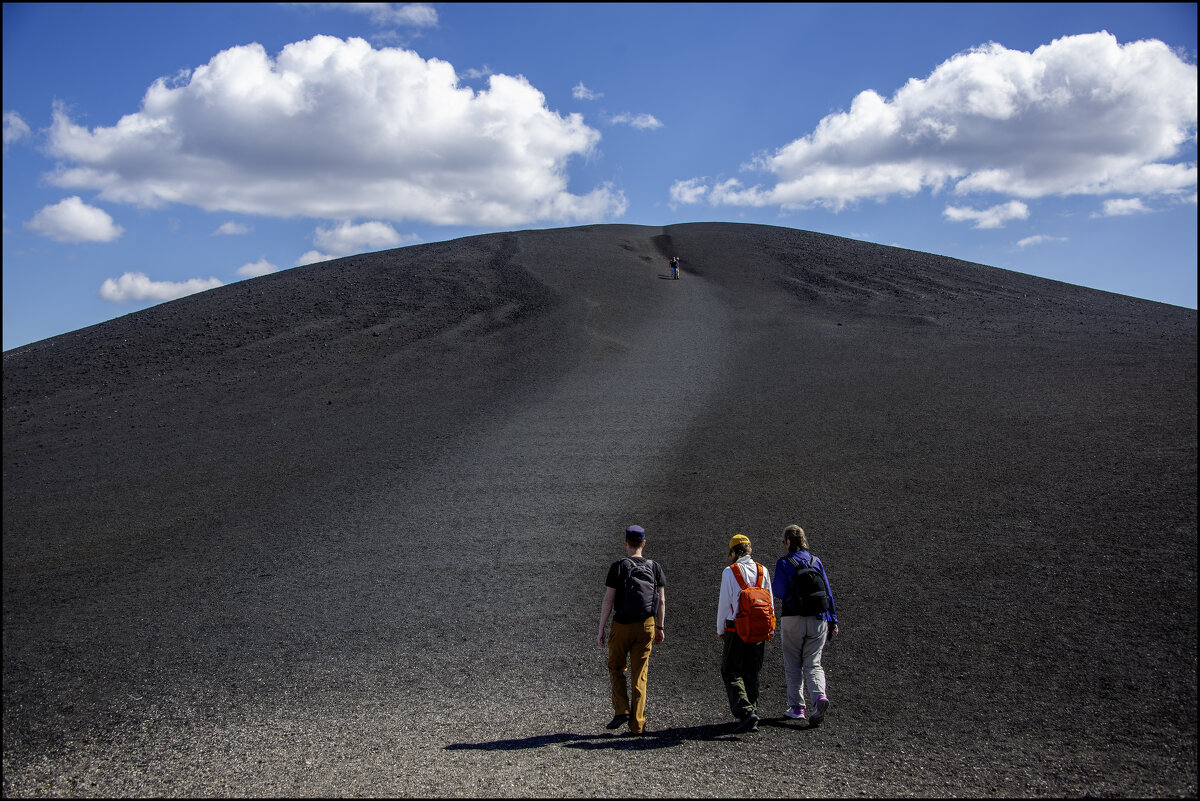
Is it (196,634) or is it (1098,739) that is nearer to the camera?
(1098,739)

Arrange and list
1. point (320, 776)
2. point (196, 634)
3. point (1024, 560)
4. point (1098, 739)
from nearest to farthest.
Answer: point (320, 776), point (1098, 739), point (196, 634), point (1024, 560)

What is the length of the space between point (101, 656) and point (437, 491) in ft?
21.1

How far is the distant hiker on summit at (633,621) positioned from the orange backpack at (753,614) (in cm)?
71

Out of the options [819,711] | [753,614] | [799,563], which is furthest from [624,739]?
[799,563]

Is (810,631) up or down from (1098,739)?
up

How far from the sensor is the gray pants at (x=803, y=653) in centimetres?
672

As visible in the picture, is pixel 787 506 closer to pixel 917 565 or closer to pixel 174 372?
pixel 917 565

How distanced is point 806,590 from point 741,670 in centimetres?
100

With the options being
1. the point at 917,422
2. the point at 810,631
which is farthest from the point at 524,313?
the point at 810,631

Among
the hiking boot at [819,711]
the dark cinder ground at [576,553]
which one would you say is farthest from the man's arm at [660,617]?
the hiking boot at [819,711]

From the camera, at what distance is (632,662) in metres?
6.70

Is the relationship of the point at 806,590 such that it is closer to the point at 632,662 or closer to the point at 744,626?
the point at 744,626

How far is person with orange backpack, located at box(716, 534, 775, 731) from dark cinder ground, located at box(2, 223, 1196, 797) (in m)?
0.32

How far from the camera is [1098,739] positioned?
6328mm
